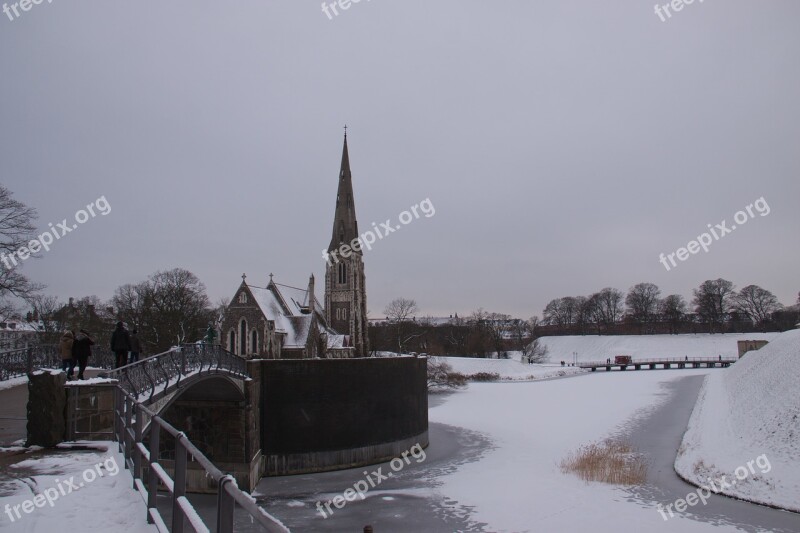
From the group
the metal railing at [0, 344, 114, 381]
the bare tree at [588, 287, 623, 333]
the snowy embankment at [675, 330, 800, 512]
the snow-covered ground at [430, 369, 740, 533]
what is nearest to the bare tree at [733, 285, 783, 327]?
the bare tree at [588, 287, 623, 333]

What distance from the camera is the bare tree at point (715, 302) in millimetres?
129625

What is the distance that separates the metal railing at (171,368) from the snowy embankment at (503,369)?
2293 inches

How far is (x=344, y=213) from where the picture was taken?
69500 mm

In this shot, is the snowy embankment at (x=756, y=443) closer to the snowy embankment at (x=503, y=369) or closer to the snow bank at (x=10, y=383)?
the snow bank at (x=10, y=383)

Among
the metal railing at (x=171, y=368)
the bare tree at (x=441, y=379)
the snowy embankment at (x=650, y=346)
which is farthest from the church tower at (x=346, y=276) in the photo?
the snowy embankment at (x=650, y=346)

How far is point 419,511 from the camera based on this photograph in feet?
68.7

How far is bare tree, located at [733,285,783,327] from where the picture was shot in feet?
432

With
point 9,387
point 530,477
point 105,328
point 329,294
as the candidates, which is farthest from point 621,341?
point 9,387

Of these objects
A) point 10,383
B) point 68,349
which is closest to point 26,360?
point 10,383

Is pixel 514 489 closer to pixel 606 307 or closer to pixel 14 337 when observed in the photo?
pixel 14 337

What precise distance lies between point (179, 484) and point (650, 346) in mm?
128794

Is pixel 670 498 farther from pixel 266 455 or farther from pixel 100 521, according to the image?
pixel 100 521

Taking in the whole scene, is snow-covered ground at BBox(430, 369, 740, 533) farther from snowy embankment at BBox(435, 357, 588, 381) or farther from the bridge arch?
snowy embankment at BBox(435, 357, 588, 381)

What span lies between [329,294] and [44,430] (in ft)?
193
